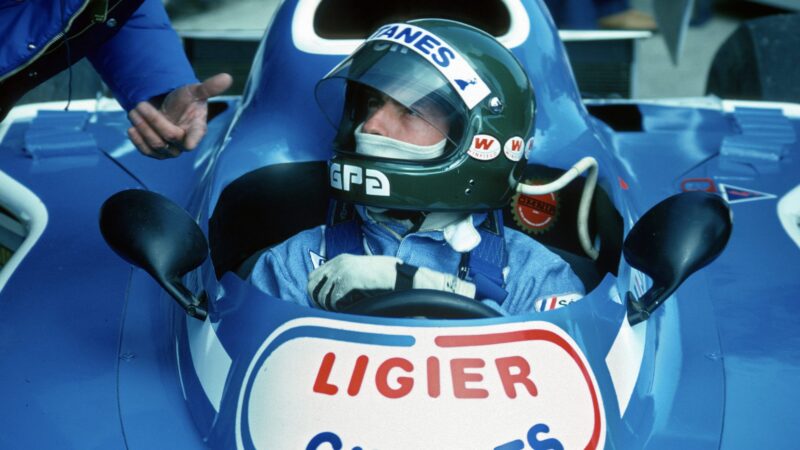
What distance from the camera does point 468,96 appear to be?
2371 mm

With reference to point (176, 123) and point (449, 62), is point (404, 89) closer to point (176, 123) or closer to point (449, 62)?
point (449, 62)

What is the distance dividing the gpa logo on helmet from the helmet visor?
0.08 m

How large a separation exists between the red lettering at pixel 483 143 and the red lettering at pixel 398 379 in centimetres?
57

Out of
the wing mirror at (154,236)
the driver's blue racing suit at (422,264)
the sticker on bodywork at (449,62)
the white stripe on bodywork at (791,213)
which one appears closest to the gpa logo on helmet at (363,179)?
the driver's blue racing suit at (422,264)

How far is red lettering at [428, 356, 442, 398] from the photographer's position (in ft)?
6.64

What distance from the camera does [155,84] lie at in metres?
2.81

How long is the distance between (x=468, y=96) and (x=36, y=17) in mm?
980

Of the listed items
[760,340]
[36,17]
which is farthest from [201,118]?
[760,340]

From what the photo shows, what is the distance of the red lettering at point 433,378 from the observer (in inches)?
79.7

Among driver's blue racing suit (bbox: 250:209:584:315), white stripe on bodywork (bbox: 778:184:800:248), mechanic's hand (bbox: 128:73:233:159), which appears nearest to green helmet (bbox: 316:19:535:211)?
driver's blue racing suit (bbox: 250:209:584:315)

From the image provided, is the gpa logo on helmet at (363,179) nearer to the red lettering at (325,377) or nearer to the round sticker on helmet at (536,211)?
the red lettering at (325,377)

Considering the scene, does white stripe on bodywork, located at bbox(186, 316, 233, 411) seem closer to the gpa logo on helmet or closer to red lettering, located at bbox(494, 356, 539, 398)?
the gpa logo on helmet

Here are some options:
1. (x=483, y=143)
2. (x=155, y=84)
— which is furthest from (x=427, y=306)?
(x=155, y=84)

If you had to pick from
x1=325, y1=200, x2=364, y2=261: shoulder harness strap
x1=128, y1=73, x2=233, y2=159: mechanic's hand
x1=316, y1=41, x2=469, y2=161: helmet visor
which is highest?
x1=316, y1=41, x2=469, y2=161: helmet visor
